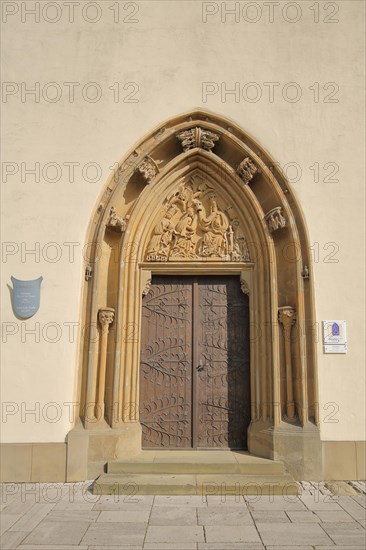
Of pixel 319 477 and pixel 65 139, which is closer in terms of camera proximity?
pixel 319 477

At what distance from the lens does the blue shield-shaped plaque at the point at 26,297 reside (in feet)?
17.4

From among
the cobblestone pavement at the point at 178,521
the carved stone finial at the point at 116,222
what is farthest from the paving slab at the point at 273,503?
the carved stone finial at the point at 116,222

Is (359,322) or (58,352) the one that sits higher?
(359,322)

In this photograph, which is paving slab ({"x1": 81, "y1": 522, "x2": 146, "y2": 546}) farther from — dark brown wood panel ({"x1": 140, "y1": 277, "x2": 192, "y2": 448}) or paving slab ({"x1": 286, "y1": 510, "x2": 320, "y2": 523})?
dark brown wood panel ({"x1": 140, "y1": 277, "x2": 192, "y2": 448})

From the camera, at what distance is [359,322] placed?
17.5ft

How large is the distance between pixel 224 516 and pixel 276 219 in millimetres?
3295

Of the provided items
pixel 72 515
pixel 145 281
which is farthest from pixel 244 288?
pixel 72 515

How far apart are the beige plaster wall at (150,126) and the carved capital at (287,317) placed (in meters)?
0.30

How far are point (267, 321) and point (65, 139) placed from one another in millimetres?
3336

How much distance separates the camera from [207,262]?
5.99 meters

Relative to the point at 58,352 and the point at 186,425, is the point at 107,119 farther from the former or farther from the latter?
the point at 186,425

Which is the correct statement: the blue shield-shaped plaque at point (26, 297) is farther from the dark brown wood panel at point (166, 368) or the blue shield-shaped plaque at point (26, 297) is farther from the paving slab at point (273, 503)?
the paving slab at point (273, 503)

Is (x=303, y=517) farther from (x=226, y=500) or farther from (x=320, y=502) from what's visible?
(x=226, y=500)

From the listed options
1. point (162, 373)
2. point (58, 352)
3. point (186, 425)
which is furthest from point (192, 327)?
point (58, 352)
